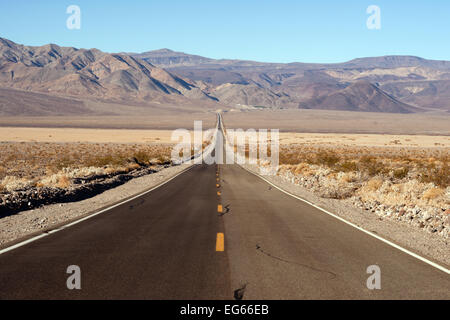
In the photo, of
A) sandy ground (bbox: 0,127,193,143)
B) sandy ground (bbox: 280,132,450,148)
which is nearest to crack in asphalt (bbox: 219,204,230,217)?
sandy ground (bbox: 280,132,450,148)

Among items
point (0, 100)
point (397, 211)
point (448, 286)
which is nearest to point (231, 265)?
point (448, 286)

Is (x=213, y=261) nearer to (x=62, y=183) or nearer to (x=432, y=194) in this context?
(x=432, y=194)

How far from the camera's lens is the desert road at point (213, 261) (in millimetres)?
5906

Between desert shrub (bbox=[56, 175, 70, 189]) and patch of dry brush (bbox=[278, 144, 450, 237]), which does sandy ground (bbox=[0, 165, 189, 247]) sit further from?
patch of dry brush (bbox=[278, 144, 450, 237])

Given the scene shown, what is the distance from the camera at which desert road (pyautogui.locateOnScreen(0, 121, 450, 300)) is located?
19.4 ft

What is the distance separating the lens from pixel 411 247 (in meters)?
9.12

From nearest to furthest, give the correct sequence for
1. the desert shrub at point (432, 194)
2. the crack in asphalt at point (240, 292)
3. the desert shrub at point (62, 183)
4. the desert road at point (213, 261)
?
the crack in asphalt at point (240, 292) < the desert road at point (213, 261) < the desert shrub at point (432, 194) < the desert shrub at point (62, 183)

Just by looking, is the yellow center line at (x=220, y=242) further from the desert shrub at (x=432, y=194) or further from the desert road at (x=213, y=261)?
the desert shrub at (x=432, y=194)

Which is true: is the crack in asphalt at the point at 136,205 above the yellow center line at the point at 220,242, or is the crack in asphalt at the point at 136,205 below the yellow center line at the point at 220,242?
below
